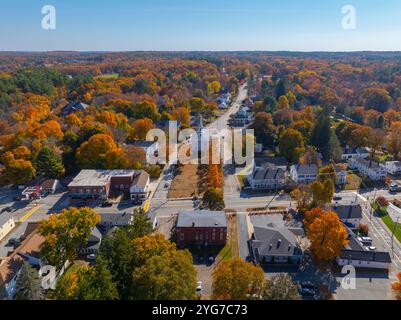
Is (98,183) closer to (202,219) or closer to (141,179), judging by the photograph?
(141,179)

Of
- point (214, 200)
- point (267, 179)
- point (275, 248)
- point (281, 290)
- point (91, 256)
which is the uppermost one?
point (281, 290)

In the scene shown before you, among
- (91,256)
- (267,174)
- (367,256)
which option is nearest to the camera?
(367,256)

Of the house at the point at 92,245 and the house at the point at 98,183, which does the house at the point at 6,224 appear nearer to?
the house at the point at 98,183

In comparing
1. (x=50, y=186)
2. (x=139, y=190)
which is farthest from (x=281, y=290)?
(x=50, y=186)

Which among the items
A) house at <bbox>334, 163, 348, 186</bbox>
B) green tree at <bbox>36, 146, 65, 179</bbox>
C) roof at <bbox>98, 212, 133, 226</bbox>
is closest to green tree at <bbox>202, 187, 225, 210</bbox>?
roof at <bbox>98, 212, 133, 226</bbox>

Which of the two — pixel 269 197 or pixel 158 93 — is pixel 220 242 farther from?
pixel 158 93

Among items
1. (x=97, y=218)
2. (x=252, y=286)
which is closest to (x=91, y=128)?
(x=97, y=218)

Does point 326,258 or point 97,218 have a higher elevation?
point 97,218

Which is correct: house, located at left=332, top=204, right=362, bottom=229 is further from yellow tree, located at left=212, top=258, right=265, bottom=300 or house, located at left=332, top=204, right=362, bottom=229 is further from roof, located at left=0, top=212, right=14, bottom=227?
roof, located at left=0, top=212, right=14, bottom=227
